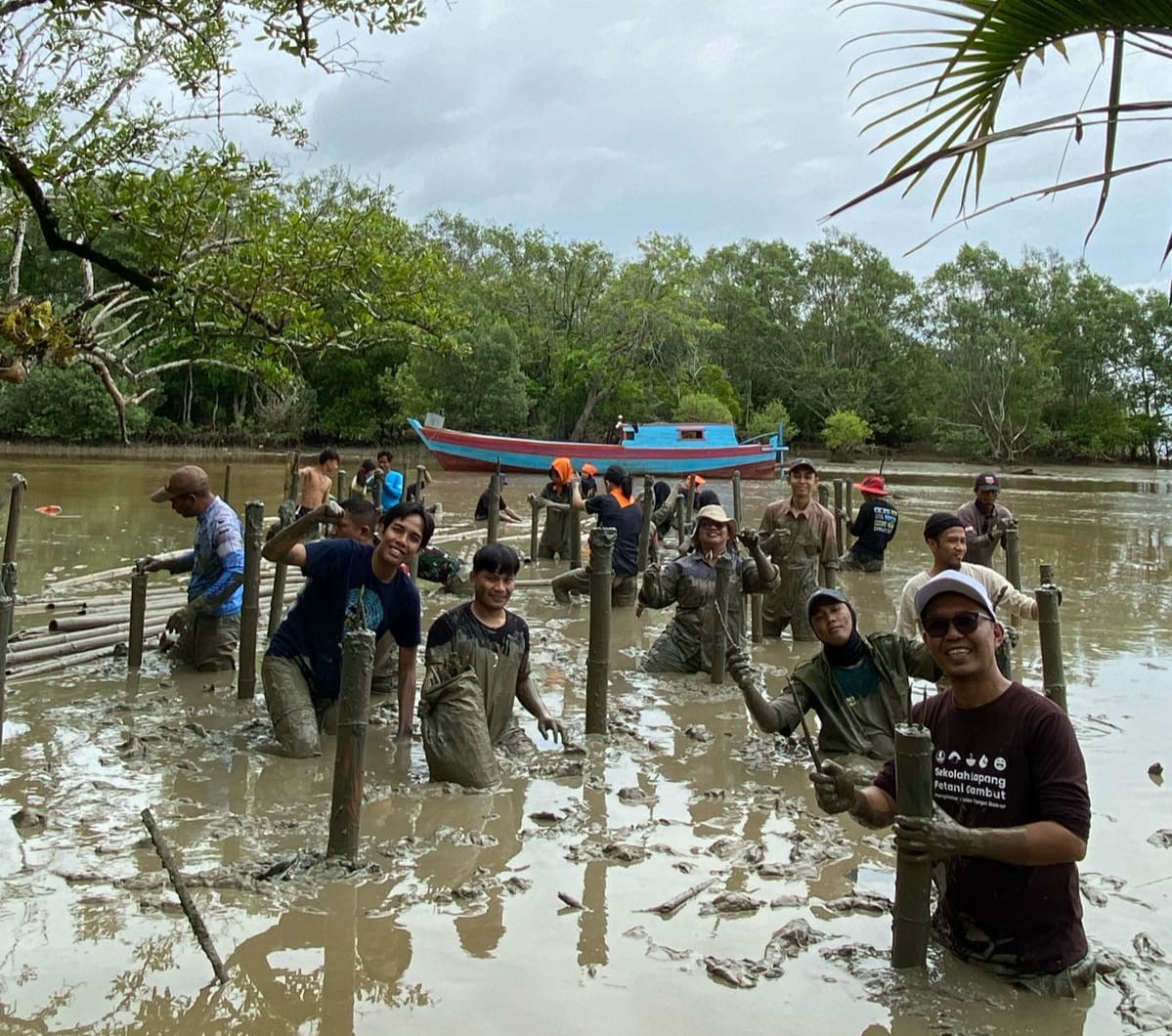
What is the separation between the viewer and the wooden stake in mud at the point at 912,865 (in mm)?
2730

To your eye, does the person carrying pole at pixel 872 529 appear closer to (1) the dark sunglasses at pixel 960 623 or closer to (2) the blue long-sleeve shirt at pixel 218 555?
(2) the blue long-sleeve shirt at pixel 218 555

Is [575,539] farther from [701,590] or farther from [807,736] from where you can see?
[807,736]

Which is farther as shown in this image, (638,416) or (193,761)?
Answer: (638,416)

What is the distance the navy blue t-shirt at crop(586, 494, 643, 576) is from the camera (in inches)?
399

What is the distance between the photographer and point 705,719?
6477 millimetres

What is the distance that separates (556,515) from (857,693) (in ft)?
29.6

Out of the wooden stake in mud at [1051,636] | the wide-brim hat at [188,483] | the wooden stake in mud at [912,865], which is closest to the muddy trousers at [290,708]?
the wide-brim hat at [188,483]

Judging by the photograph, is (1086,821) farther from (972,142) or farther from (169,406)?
(169,406)

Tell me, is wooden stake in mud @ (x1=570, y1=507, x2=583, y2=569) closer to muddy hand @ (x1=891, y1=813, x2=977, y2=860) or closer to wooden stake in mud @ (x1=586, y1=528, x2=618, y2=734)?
wooden stake in mud @ (x1=586, y1=528, x2=618, y2=734)

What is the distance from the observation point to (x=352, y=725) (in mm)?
3732

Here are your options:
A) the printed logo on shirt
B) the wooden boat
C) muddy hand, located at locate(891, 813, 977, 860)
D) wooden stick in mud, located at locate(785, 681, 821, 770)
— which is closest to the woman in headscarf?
the printed logo on shirt

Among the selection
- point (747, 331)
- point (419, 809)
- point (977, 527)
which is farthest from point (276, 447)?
point (419, 809)

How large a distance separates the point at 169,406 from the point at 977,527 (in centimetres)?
4169

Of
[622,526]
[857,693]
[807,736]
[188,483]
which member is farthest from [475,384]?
[807,736]
